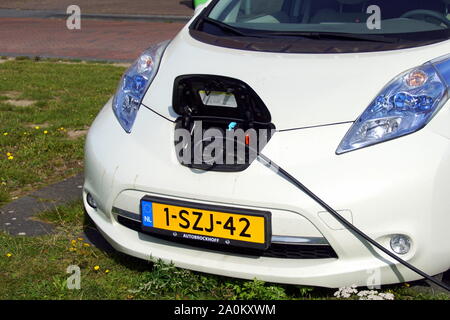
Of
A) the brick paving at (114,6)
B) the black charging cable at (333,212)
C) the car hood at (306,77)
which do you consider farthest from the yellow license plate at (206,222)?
the brick paving at (114,6)

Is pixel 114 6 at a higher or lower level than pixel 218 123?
lower

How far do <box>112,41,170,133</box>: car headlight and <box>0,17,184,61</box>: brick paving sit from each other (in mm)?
6778

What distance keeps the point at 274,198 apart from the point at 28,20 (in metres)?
14.0

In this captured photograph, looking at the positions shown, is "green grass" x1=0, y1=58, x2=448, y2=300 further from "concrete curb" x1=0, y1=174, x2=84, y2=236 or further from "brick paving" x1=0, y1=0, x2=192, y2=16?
"brick paving" x1=0, y1=0, x2=192, y2=16

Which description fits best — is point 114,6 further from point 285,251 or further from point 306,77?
point 285,251

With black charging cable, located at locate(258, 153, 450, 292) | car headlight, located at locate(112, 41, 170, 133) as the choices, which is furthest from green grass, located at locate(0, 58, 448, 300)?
car headlight, located at locate(112, 41, 170, 133)

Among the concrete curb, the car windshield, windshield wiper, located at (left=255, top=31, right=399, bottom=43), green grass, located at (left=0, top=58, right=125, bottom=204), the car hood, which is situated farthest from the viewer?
green grass, located at (left=0, top=58, right=125, bottom=204)

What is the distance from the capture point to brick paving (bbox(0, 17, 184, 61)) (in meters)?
11.0

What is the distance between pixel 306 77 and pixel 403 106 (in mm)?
440

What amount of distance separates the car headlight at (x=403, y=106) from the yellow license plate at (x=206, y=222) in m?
0.45

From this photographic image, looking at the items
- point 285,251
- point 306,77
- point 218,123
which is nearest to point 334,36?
point 306,77

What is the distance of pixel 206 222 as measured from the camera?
2891 mm

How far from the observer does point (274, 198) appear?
276 centimetres
